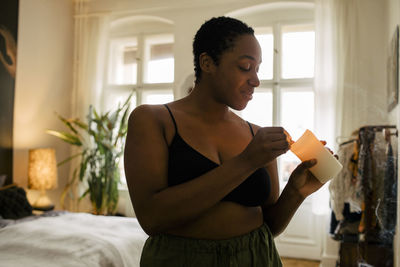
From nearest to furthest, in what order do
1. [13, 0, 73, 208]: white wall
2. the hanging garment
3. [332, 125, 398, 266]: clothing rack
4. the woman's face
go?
the woman's face → [332, 125, 398, 266]: clothing rack → the hanging garment → [13, 0, 73, 208]: white wall

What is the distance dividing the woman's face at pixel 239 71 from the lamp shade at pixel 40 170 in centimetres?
338

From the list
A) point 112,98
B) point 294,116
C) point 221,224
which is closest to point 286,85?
point 294,116

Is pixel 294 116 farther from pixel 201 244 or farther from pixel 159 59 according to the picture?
pixel 201 244

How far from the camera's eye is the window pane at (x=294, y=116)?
4129 millimetres

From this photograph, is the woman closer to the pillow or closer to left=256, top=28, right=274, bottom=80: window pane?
the pillow

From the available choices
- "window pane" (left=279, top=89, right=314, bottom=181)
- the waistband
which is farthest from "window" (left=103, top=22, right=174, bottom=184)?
the waistband

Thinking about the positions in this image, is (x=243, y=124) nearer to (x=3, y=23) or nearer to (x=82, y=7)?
(x=3, y=23)

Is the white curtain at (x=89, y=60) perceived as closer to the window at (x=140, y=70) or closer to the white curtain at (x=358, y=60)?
the window at (x=140, y=70)

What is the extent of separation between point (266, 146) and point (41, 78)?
413cm

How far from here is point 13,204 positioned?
3072mm

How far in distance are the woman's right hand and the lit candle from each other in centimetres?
15

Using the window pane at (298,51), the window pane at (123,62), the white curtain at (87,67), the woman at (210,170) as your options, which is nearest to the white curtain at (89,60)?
the white curtain at (87,67)

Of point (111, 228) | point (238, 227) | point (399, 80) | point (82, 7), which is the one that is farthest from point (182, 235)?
point (82, 7)

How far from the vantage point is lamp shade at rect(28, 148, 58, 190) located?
3730mm
